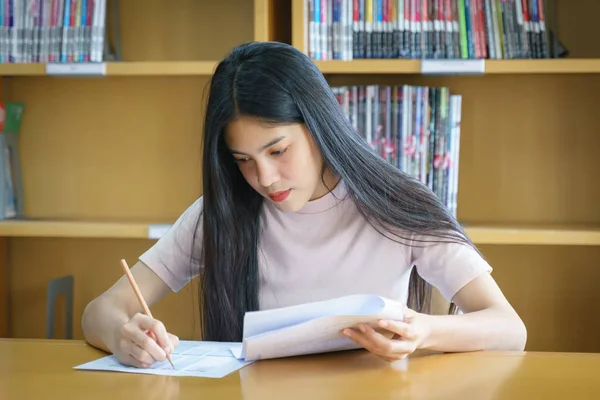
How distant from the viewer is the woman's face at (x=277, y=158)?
4.45 ft

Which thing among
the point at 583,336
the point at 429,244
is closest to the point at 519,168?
the point at 583,336

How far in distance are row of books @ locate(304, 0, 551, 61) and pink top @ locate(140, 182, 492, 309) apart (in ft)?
2.14

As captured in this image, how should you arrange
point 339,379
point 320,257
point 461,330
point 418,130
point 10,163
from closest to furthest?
1. point 339,379
2. point 461,330
3. point 320,257
4. point 418,130
5. point 10,163

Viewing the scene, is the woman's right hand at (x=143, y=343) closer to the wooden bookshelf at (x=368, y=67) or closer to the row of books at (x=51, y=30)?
the wooden bookshelf at (x=368, y=67)

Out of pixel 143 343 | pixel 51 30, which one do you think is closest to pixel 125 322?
pixel 143 343

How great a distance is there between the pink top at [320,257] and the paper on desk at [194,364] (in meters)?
0.27

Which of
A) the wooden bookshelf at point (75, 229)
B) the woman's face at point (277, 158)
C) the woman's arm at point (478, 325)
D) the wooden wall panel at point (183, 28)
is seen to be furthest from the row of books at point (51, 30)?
the woman's arm at point (478, 325)

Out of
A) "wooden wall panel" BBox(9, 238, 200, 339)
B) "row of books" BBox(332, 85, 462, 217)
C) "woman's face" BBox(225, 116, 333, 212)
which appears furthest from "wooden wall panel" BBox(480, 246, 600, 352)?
"woman's face" BBox(225, 116, 333, 212)

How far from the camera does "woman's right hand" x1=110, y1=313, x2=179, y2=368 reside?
1137 mm

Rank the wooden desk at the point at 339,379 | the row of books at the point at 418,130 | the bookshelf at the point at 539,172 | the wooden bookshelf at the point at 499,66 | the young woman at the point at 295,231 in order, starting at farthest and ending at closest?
the bookshelf at the point at 539,172 → the row of books at the point at 418,130 → the wooden bookshelf at the point at 499,66 → the young woman at the point at 295,231 → the wooden desk at the point at 339,379

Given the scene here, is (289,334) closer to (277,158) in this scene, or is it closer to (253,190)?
(277,158)

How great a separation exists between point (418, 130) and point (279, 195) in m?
0.80

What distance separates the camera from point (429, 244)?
1.45 metres

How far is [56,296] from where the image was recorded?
2473 mm
